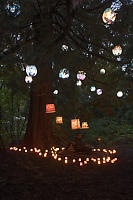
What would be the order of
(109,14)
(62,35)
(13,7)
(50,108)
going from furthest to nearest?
(50,108) → (109,14) → (13,7) → (62,35)

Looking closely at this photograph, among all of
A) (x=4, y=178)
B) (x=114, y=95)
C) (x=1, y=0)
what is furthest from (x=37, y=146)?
(x=114, y=95)

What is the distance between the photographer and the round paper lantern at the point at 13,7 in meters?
4.56

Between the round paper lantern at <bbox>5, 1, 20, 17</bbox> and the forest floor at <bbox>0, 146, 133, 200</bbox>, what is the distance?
336 centimetres

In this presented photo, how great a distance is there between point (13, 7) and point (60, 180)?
3785mm

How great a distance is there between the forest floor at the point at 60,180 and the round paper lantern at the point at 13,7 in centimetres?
336

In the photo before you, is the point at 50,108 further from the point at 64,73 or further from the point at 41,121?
the point at 64,73

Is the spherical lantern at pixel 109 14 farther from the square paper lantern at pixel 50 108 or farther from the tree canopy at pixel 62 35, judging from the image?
the square paper lantern at pixel 50 108

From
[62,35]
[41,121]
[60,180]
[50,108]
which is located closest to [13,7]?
[62,35]

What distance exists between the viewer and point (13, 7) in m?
4.57

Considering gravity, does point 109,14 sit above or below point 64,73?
above

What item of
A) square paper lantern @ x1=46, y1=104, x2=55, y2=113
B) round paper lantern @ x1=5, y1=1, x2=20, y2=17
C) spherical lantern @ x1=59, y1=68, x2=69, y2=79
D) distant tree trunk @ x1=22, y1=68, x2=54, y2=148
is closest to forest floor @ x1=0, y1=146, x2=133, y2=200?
distant tree trunk @ x1=22, y1=68, x2=54, y2=148

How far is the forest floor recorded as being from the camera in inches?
170

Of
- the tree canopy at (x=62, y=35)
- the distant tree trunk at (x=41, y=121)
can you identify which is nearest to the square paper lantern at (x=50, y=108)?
the distant tree trunk at (x=41, y=121)

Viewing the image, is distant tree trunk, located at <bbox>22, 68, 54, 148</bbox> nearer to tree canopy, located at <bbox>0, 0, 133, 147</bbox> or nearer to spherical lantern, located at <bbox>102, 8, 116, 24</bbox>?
tree canopy, located at <bbox>0, 0, 133, 147</bbox>
